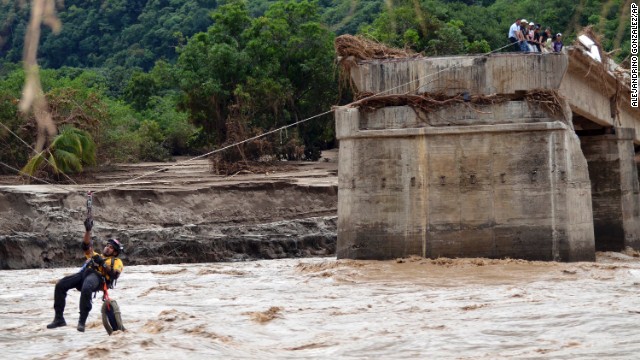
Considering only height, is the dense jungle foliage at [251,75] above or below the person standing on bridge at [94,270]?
above

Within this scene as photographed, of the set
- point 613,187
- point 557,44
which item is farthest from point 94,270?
point 613,187

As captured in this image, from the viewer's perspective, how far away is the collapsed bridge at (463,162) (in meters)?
22.8

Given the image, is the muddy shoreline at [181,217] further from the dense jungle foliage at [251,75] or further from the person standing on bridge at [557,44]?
the person standing on bridge at [557,44]

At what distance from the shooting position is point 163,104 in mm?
55938

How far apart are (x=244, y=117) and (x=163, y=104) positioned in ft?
53.9

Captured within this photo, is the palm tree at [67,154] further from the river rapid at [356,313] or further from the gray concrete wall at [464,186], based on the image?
the gray concrete wall at [464,186]

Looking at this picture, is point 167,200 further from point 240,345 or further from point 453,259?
point 240,345

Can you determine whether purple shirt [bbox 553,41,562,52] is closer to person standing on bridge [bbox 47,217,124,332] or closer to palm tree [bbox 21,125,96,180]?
person standing on bridge [bbox 47,217,124,332]

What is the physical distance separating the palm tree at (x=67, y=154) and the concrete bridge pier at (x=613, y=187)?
56.5 ft

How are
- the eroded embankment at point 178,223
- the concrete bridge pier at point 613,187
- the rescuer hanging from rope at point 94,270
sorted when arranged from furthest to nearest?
the eroded embankment at point 178,223 < the concrete bridge pier at point 613,187 < the rescuer hanging from rope at point 94,270

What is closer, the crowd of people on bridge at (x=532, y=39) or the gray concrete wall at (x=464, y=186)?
the gray concrete wall at (x=464, y=186)

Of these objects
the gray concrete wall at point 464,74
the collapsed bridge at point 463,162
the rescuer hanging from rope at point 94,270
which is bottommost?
the rescuer hanging from rope at point 94,270

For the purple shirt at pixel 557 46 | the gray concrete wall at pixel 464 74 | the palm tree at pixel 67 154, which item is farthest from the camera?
the palm tree at pixel 67 154

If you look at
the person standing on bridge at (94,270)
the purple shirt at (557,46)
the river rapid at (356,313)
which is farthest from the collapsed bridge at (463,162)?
the person standing on bridge at (94,270)
